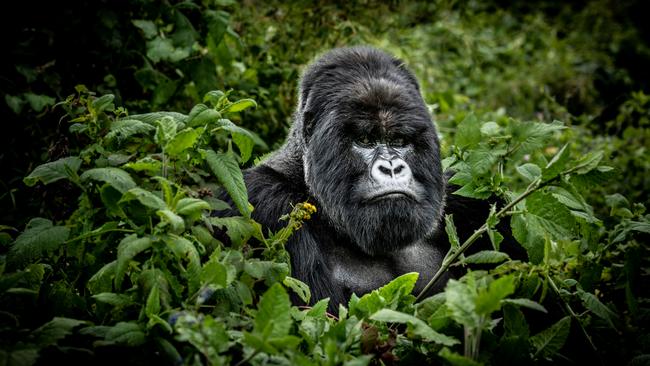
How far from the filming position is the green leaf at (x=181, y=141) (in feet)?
6.64

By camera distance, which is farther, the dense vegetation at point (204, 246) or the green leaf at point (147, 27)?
the green leaf at point (147, 27)

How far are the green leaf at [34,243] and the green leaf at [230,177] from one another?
0.51m

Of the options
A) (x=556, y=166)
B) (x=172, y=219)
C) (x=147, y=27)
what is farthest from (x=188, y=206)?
(x=147, y=27)

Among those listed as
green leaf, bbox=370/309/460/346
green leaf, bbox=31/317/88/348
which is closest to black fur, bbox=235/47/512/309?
green leaf, bbox=370/309/460/346

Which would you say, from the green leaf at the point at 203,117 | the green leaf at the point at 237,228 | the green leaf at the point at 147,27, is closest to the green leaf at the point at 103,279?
the green leaf at the point at 237,228

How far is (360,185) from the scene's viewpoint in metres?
3.12

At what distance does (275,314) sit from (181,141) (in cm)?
66

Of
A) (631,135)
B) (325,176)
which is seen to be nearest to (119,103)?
(325,176)

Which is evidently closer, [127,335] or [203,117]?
[127,335]

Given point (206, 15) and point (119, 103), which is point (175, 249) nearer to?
point (119, 103)

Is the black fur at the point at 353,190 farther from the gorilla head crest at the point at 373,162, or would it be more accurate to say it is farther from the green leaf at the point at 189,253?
the green leaf at the point at 189,253

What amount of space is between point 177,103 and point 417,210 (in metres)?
2.06

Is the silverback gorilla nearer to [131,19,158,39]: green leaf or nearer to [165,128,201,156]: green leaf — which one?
[165,128,201,156]: green leaf

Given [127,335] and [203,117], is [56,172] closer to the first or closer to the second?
[203,117]
